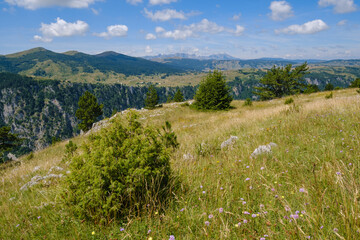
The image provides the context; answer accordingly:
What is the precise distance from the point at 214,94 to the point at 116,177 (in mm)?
24083

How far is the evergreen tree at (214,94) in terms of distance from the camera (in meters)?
25.6

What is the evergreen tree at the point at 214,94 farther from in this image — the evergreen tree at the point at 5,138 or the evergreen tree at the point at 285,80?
the evergreen tree at the point at 5,138

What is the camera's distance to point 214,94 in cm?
2561

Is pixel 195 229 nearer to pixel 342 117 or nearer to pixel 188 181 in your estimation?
pixel 188 181

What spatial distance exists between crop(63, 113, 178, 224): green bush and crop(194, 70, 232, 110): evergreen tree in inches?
910

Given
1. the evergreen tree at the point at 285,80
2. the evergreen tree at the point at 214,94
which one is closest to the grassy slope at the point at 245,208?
the evergreen tree at the point at 214,94

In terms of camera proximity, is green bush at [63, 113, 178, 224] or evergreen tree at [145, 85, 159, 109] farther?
evergreen tree at [145, 85, 159, 109]

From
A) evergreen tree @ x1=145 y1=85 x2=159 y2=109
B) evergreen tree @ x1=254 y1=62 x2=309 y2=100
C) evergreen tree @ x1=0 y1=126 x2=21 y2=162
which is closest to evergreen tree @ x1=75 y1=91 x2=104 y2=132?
evergreen tree @ x1=145 y1=85 x2=159 y2=109

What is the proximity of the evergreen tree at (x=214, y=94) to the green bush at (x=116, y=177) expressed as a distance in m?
23.1

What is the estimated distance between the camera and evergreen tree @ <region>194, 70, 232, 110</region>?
25562 mm

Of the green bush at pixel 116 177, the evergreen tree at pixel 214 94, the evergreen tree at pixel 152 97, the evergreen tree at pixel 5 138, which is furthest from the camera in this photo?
the evergreen tree at pixel 152 97

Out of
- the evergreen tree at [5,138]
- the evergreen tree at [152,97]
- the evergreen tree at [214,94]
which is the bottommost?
the evergreen tree at [5,138]

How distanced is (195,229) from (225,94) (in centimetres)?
2497

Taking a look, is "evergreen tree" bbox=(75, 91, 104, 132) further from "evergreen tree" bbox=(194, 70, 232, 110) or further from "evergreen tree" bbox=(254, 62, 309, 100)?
"evergreen tree" bbox=(254, 62, 309, 100)
